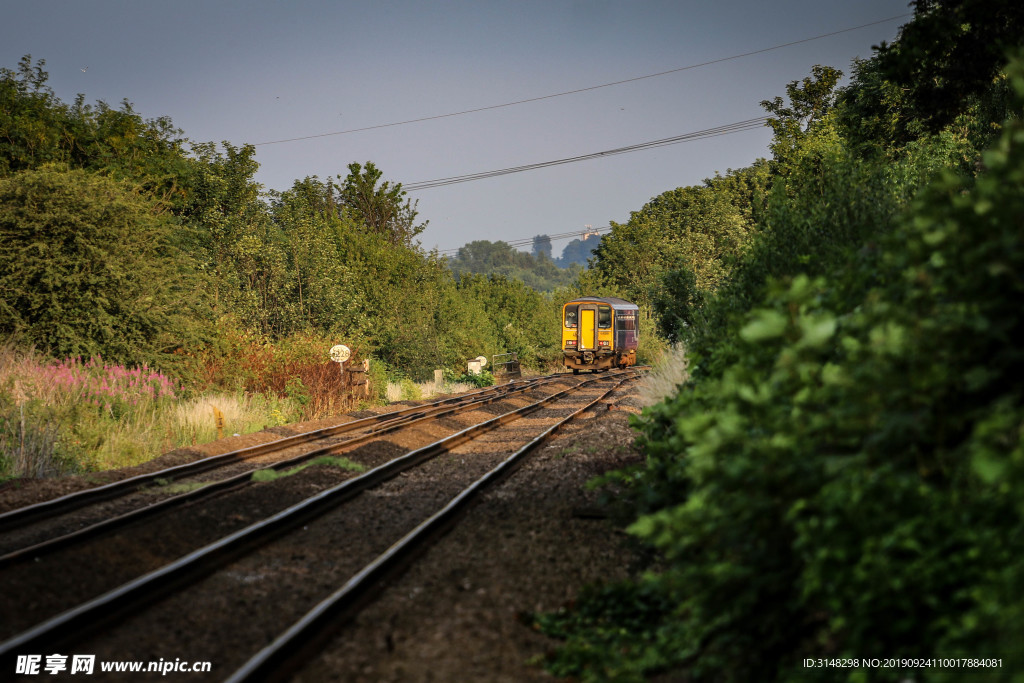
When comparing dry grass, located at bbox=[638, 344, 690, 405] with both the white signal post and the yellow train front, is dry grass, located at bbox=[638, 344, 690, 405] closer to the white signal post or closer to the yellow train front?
the white signal post

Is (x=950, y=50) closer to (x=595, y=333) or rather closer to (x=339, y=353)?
(x=339, y=353)

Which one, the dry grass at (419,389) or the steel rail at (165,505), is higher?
the steel rail at (165,505)

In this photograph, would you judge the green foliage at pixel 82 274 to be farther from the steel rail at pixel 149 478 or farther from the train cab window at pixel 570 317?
the train cab window at pixel 570 317

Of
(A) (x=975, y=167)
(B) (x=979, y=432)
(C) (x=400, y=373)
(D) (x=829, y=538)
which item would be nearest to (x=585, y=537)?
(D) (x=829, y=538)

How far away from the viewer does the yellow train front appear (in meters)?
38.2

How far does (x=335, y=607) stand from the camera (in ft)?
17.8

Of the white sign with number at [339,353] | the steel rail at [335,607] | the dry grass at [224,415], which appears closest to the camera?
the steel rail at [335,607]

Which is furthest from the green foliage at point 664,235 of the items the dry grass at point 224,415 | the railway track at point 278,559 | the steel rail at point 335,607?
the steel rail at point 335,607

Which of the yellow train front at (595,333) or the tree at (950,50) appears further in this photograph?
the yellow train front at (595,333)

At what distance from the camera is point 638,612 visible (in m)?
5.45

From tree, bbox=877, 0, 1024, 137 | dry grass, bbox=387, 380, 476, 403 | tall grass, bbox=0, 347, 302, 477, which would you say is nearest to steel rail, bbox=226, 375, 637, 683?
tall grass, bbox=0, 347, 302, 477

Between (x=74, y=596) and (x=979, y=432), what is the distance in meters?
6.05

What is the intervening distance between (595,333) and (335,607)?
3343 centimetres

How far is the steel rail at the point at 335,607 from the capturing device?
174 inches
